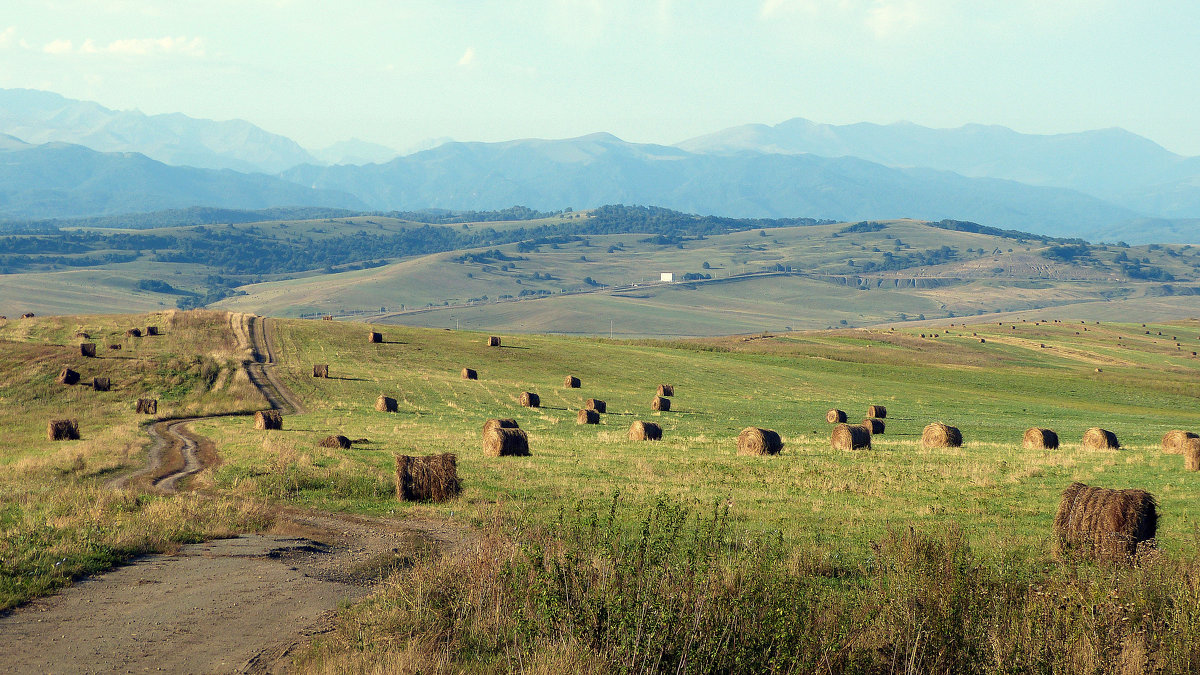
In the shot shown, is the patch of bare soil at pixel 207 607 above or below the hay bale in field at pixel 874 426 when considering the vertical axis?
above

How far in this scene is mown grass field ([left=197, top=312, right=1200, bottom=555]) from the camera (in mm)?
22359

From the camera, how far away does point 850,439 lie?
111ft

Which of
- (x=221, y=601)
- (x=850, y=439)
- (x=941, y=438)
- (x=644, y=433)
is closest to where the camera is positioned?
(x=221, y=601)

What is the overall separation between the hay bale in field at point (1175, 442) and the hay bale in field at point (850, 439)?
11.0 metres

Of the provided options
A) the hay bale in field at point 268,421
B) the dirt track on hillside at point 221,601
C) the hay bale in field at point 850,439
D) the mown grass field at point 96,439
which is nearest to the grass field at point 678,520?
the mown grass field at point 96,439

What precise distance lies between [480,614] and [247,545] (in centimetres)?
767

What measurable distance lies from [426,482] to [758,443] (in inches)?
543

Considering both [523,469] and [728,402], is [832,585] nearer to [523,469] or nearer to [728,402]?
[523,469]

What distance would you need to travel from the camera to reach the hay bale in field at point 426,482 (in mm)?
23016

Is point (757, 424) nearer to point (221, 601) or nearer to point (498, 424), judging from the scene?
point (498, 424)

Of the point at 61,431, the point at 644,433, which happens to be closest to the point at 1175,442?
the point at 644,433

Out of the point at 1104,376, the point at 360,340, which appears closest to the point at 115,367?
the point at 360,340

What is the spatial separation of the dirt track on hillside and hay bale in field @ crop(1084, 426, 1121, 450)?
27863 millimetres

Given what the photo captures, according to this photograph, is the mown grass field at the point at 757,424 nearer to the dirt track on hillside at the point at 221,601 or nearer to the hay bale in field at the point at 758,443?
the hay bale in field at the point at 758,443
